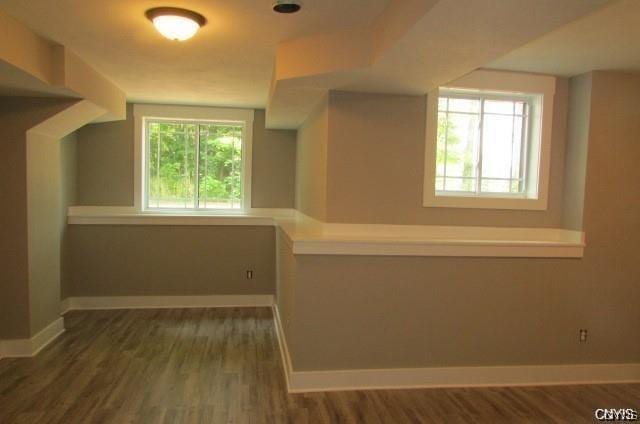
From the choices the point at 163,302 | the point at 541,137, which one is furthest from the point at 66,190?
the point at 541,137

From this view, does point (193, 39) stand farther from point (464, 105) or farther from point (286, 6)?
point (464, 105)

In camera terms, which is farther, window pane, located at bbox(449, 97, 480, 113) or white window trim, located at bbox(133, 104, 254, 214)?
white window trim, located at bbox(133, 104, 254, 214)

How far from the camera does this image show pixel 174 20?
7.70 feet

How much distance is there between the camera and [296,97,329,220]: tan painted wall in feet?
11.0

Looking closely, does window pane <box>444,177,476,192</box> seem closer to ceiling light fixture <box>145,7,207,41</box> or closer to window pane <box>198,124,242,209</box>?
ceiling light fixture <box>145,7,207,41</box>

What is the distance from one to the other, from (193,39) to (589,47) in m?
2.66

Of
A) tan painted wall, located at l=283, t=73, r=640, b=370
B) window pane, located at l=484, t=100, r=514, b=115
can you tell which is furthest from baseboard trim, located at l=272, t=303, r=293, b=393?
window pane, located at l=484, t=100, r=514, b=115

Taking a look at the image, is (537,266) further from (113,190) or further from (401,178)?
(113,190)

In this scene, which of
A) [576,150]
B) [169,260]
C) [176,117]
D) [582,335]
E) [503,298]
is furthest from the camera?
[176,117]

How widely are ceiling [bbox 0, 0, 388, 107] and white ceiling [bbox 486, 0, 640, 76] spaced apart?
123 centimetres

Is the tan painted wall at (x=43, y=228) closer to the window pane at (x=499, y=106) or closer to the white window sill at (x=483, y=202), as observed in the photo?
the white window sill at (x=483, y=202)

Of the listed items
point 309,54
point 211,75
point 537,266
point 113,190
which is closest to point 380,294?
point 537,266

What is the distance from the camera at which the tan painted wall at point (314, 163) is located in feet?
11.0

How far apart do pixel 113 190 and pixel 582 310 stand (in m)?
5.06
